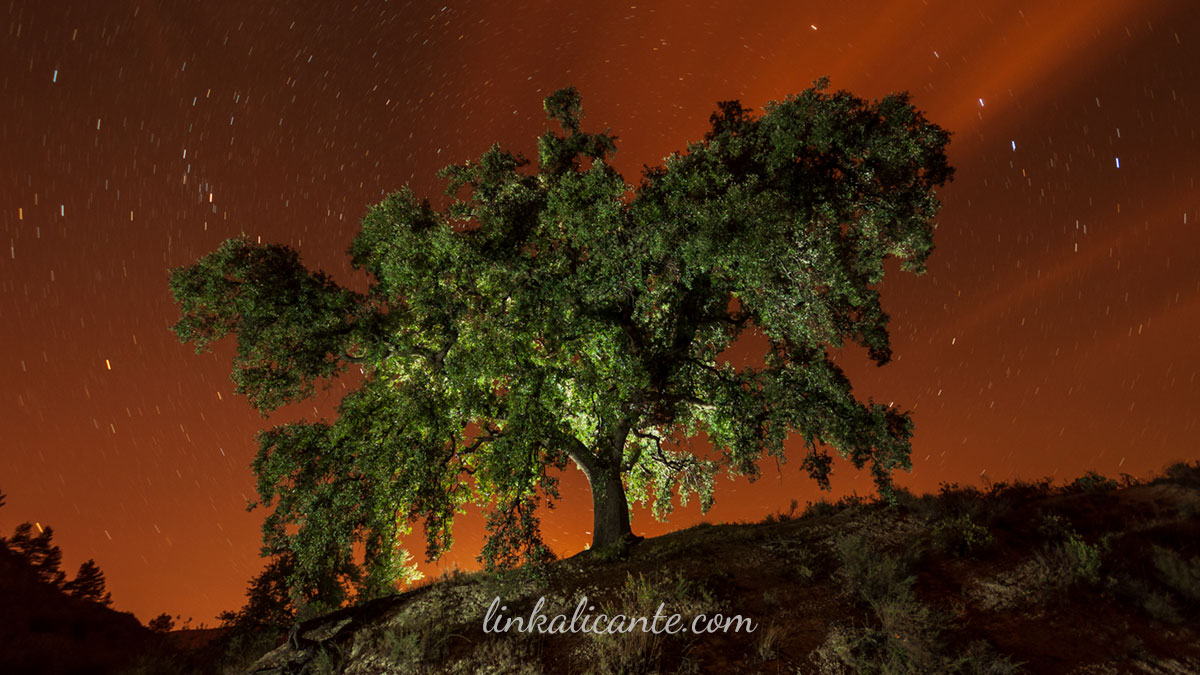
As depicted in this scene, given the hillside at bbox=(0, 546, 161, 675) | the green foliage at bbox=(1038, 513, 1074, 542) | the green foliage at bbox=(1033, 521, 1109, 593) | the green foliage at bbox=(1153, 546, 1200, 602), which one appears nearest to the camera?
the green foliage at bbox=(1153, 546, 1200, 602)

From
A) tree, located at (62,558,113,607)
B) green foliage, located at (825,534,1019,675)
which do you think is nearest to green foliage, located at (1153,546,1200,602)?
green foliage, located at (825,534,1019,675)

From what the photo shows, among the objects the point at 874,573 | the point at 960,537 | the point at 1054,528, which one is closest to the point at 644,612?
the point at 874,573

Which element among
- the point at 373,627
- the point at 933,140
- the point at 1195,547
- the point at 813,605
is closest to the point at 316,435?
the point at 373,627

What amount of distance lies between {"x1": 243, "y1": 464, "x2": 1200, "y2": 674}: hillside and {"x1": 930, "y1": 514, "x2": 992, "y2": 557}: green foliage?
0.04 m

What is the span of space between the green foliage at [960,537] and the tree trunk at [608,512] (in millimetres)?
8125

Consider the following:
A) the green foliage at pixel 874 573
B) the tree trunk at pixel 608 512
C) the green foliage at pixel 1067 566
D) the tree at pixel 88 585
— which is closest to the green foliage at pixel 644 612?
the green foliage at pixel 874 573

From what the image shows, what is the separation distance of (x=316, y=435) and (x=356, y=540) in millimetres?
2932

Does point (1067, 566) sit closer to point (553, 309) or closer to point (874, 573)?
point (874, 573)

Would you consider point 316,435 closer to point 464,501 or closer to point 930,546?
point 464,501

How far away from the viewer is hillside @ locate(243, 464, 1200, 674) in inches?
350

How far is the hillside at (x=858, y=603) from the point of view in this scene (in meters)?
8.89

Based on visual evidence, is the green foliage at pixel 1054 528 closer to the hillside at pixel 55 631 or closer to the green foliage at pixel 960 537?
the green foliage at pixel 960 537

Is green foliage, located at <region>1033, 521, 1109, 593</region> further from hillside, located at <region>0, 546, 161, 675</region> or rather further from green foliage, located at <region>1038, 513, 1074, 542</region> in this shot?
hillside, located at <region>0, 546, 161, 675</region>

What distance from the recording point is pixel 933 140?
13.6 m
